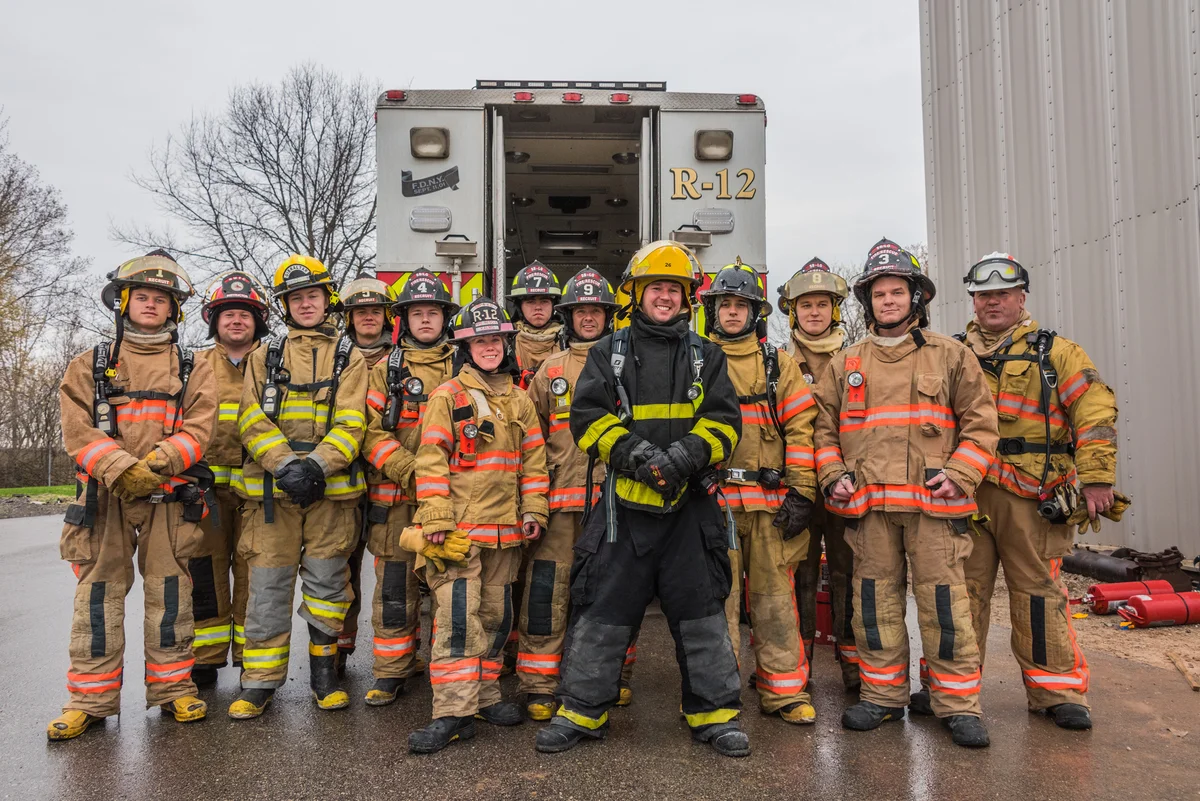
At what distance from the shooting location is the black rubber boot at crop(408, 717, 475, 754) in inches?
132

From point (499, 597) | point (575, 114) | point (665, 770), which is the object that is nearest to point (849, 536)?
point (665, 770)

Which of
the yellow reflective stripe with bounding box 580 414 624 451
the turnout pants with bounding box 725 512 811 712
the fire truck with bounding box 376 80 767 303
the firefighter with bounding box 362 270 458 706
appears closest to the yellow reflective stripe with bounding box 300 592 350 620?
the firefighter with bounding box 362 270 458 706

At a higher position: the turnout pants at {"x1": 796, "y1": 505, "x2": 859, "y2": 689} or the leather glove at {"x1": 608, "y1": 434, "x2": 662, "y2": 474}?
the leather glove at {"x1": 608, "y1": 434, "x2": 662, "y2": 474}

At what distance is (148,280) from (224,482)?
1134 millimetres

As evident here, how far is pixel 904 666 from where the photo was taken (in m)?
3.72

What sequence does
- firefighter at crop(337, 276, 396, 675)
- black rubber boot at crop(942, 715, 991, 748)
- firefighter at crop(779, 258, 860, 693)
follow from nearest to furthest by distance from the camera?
black rubber boot at crop(942, 715, 991, 748), firefighter at crop(779, 258, 860, 693), firefighter at crop(337, 276, 396, 675)

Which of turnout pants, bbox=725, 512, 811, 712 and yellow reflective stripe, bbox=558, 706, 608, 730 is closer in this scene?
yellow reflective stripe, bbox=558, 706, 608, 730

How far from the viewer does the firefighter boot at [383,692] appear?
4.03 metres

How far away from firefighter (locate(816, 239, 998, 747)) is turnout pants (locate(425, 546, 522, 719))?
63.9 inches

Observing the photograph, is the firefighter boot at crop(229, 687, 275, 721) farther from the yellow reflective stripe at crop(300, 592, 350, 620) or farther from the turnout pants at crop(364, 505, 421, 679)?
the turnout pants at crop(364, 505, 421, 679)

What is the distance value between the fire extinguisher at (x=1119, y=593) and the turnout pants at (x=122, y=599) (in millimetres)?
5749

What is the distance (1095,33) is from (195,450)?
7.65 m

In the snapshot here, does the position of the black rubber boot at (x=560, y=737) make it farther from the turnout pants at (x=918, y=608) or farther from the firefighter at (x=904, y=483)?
the turnout pants at (x=918, y=608)

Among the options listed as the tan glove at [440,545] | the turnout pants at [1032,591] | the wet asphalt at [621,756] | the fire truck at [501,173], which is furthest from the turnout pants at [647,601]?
the fire truck at [501,173]
